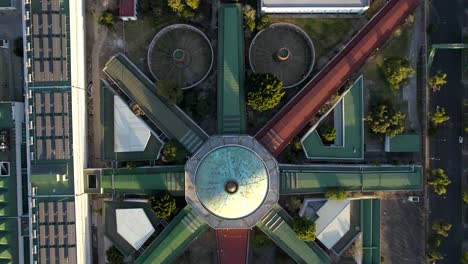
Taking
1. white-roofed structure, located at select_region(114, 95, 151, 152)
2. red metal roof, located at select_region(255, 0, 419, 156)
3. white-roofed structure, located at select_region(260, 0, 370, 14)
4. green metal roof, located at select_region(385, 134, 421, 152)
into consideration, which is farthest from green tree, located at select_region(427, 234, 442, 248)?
white-roofed structure, located at select_region(114, 95, 151, 152)

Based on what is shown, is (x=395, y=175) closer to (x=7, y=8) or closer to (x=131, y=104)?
(x=131, y=104)

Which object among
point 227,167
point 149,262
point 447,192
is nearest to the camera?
point 227,167

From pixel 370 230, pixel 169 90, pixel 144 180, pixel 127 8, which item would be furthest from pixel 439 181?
pixel 127 8

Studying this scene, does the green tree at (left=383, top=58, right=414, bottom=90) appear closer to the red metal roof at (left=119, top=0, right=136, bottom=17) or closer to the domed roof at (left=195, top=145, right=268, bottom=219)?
the domed roof at (left=195, top=145, right=268, bottom=219)

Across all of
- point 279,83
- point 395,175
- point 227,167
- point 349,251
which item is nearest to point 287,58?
point 279,83

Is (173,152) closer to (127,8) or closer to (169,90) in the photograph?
(169,90)

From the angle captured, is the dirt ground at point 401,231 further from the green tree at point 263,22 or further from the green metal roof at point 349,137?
the green tree at point 263,22
